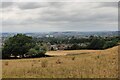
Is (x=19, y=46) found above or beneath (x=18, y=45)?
beneath

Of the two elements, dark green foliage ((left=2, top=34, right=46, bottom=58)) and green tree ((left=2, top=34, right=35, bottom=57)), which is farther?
green tree ((left=2, top=34, right=35, bottom=57))

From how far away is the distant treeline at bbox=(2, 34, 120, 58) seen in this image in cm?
2866

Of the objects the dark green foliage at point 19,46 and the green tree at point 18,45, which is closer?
the dark green foliage at point 19,46

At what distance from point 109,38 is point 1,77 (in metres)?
23.4

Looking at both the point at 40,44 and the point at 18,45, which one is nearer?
the point at 18,45

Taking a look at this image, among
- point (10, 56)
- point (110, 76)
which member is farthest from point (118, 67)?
point (10, 56)

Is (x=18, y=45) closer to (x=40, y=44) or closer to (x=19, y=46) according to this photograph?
(x=19, y=46)

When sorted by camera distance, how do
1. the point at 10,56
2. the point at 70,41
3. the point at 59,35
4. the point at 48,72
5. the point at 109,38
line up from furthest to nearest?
the point at 59,35
the point at 70,41
the point at 109,38
the point at 10,56
the point at 48,72

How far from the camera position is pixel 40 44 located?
3372 centimetres

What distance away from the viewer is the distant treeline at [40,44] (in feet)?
94.0

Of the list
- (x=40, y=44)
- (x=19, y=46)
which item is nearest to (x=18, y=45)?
(x=19, y=46)

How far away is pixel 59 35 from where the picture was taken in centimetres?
3966

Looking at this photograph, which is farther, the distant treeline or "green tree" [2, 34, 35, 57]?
"green tree" [2, 34, 35, 57]

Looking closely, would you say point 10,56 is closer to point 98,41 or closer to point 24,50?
point 24,50
